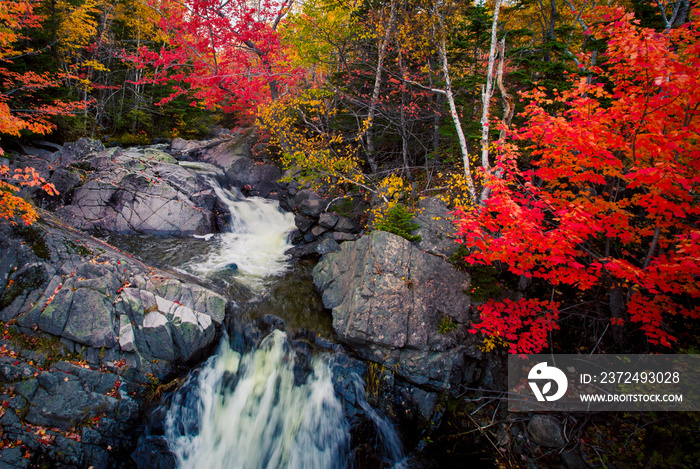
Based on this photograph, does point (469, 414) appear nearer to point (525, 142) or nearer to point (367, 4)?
point (525, 142)

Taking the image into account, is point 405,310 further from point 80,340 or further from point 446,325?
point 80,340

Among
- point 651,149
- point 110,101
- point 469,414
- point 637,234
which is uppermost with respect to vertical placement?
point 110,101

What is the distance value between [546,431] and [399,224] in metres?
5.38

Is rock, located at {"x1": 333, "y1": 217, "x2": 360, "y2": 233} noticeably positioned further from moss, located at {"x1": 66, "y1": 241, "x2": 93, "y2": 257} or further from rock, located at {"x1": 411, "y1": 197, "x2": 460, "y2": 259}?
moss, located at {"x1": 66, "y1": 241, "x2": 93, "y2": 257}

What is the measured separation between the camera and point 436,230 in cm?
833

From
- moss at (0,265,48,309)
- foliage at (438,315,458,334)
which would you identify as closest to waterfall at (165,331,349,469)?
foliage at (438,315,458,334)

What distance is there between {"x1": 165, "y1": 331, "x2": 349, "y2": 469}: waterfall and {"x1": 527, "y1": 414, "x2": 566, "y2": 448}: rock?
3.68 meters

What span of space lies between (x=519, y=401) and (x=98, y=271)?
31.4 feet

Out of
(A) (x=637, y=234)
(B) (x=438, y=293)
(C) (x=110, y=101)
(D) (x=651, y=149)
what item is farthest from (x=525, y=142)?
(C) (x=110, y=101)

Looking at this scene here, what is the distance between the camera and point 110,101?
771 inches

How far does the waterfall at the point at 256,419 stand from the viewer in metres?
5.57

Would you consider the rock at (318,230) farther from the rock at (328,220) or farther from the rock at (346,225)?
the rock at (346,225)

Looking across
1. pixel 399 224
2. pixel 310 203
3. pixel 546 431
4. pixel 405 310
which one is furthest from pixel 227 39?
pixel 546 431

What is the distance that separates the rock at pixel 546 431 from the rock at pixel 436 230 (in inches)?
153
